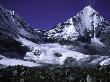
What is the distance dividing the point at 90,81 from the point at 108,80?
1277 cm

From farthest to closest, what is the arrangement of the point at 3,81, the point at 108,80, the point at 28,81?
the point at 108,80 → the point at 28,81 → the point at 3,81

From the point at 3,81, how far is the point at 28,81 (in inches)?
2551

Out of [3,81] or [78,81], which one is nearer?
[3,81]

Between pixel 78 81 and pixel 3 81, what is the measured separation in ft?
254

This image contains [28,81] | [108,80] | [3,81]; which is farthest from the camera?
[108,80]

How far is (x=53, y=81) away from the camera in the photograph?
513 feet

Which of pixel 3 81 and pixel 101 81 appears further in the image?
pixel 101 81

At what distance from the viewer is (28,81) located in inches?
5792

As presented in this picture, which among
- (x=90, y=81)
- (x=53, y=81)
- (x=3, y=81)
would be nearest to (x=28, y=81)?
(x=53, y=81)

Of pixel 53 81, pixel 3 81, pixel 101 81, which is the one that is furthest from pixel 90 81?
pixel 3 81

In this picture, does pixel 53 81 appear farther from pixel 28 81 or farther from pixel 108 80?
pixel 108 80

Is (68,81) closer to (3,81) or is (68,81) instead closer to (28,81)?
(28,81)

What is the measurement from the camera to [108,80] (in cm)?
15950

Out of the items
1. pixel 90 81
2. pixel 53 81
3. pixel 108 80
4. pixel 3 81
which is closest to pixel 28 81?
pixel 53 81
